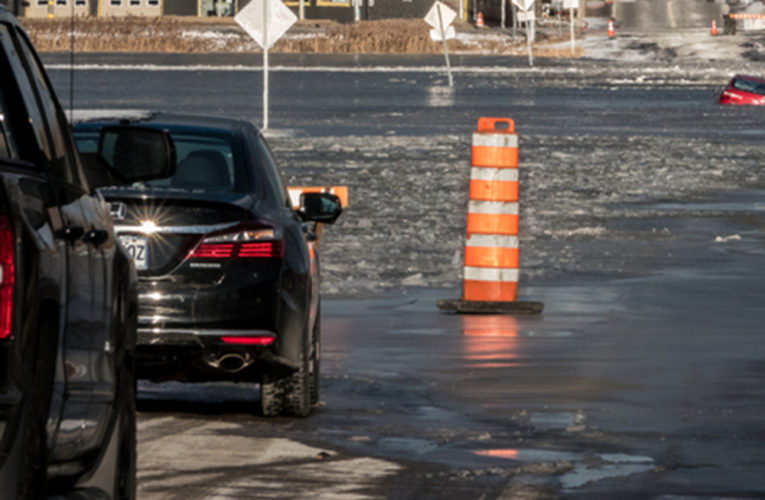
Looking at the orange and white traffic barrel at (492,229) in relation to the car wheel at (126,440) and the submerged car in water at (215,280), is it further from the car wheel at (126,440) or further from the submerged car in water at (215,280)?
the car wheel at (126,440)

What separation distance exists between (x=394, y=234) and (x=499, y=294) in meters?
6.23

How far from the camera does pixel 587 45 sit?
128 meters

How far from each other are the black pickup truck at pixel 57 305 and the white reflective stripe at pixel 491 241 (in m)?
8.35

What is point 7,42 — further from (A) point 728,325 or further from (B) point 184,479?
(A) point 728,325

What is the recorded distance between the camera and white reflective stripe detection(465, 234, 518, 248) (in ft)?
47.0

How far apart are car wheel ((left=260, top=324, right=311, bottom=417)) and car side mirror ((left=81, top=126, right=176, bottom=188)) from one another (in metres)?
3.49

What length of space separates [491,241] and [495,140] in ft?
2.44

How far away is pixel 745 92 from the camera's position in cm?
6412

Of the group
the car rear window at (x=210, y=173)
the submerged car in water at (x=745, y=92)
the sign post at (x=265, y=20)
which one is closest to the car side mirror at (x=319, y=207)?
the car rear window at (x=210, y=173)

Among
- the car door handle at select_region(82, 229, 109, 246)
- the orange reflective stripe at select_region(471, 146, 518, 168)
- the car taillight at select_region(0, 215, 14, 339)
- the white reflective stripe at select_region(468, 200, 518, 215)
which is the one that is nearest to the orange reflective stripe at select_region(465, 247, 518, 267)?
the white reflective stripe at select_region(468, 200, 518, 215)

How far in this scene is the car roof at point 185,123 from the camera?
32.6 ft

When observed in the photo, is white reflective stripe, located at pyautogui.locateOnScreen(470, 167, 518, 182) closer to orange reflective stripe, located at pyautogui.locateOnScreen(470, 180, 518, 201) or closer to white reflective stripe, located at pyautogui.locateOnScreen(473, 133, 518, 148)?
orange reflective stripe, located at pyautogui.locateOnScreen(470, 180, 518, 201)

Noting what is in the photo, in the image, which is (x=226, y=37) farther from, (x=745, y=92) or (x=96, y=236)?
(x=96, y=236)

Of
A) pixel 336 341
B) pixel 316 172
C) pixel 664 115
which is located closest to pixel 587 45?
pixel 664 115
